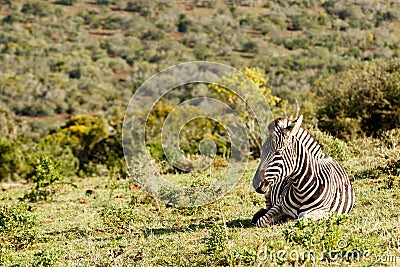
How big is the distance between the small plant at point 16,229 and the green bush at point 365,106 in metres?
12.4

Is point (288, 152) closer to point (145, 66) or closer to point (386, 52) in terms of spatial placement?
point (386, 52)

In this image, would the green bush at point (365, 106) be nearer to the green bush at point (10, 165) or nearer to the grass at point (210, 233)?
the grass at point (210, 233)

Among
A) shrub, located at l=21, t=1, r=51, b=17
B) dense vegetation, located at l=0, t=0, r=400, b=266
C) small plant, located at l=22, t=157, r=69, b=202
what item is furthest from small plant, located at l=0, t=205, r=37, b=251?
shrub, located at l=21, t=1, r=51, b=17

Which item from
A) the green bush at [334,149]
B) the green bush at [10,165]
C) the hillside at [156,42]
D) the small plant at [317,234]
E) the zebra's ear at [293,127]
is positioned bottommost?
the hillside at [156,42]

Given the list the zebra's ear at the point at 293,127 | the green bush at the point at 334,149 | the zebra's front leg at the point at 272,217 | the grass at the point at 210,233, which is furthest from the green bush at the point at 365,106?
the zebra's ear at the point at 293,127

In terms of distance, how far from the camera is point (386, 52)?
72.1m

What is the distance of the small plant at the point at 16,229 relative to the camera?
9242mm

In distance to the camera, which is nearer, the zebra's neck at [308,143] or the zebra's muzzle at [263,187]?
the zebra's muzzle at [263,187]

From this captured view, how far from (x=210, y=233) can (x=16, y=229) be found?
3470 mm

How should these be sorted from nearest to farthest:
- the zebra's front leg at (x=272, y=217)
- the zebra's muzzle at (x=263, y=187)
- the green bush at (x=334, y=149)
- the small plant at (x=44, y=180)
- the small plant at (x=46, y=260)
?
the small plant at (x=46, y=260) → the zebra's muzzle at (x=263, y=187) → the zebra's front leg at (x=272, y=217) → the green bush at (x=334, y=149) → the small plant at (x=44, y=180)

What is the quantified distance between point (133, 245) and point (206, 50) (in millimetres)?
89522

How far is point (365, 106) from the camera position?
20.8m

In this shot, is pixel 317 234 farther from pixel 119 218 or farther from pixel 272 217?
pixel 119 218

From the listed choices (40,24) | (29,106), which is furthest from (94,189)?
(40,24)
